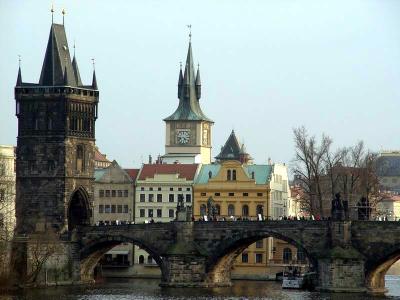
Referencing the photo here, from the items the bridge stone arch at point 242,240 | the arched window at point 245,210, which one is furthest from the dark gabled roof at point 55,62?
the arched window at point 245,210

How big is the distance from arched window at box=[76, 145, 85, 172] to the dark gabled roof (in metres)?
5.87

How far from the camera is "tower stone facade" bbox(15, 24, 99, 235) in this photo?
15450cm

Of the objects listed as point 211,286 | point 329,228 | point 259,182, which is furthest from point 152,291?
point 259,182

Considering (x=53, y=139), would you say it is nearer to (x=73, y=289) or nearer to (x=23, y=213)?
(x=23, y=213)

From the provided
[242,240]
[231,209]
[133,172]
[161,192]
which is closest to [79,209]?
[242,240]

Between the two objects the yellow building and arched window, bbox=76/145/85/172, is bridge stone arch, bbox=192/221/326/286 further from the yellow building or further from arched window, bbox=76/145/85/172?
the yellow building

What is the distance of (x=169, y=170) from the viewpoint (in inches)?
7126

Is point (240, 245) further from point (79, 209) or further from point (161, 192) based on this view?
point (161, 192)

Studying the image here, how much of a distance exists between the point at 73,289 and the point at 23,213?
547 inches

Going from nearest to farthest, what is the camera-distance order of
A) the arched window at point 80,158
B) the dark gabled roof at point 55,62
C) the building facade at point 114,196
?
the dark gabled roof at point 55,62, the arched window at point 80,158, the building facade at point 114,196

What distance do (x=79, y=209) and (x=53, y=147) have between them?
6.49 metres

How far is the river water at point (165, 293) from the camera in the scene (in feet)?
431

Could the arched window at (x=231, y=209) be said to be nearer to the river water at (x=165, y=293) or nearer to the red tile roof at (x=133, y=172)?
the red tile roof at (x=133, y=172)

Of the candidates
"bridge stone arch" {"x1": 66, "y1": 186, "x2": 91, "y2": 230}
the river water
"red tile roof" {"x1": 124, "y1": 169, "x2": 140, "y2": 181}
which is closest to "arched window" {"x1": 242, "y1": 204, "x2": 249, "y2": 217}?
"red tile roof" {"x1": 124, "y1": 169, "x2": 140, "y2": 181}
